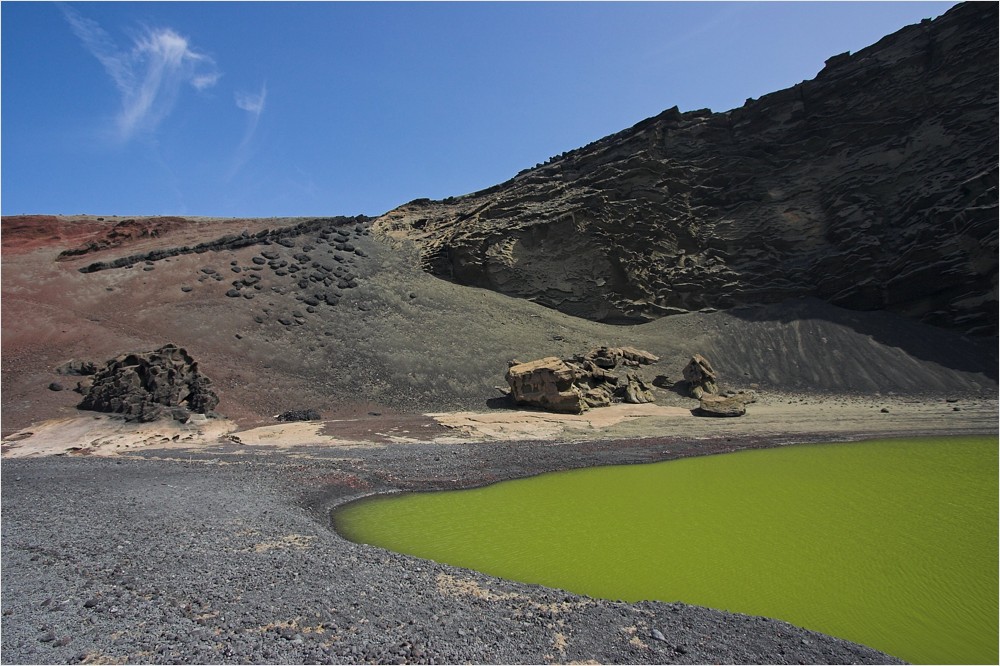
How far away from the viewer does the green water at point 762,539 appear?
19.9 feet

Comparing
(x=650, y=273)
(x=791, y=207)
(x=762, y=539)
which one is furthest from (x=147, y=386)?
(x=791, y=207)

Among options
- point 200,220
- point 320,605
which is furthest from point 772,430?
point 200,220

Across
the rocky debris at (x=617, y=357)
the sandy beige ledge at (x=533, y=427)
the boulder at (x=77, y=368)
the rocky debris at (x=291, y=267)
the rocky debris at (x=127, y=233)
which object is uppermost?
the rocky debris at (x=127, y=233)

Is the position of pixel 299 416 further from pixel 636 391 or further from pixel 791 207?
pixel 791 207

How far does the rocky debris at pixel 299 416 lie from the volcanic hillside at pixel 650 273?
951mm

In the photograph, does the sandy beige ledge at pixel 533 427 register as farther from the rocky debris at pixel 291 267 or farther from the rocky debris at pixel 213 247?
the rocky debris at pixel 213 247

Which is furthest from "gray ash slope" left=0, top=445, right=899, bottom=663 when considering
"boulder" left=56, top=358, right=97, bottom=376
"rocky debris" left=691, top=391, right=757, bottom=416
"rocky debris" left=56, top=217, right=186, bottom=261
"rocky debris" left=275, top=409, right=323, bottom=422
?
"rocky debris" left=56, top=217, right=186, bottom=261

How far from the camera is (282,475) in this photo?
12.4 meters

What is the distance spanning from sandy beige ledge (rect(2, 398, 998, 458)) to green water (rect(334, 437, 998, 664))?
5.74m

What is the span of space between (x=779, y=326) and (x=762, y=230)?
892cm

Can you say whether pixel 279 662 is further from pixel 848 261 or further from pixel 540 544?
pixel 848 261

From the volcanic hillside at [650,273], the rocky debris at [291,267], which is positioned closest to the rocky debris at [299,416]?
the volcanic hillside at [650,273]

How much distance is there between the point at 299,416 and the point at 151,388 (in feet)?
16.3

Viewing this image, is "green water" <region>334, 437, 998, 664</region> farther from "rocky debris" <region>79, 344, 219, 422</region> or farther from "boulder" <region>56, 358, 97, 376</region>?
"boulder" <region>56, 358, 97, 376</region>
